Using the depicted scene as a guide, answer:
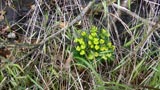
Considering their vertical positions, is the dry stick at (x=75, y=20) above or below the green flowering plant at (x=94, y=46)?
above

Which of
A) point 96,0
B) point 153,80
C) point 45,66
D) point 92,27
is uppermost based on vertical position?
point 96,0

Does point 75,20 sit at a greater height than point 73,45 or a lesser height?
greater

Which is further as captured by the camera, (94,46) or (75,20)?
(75,20)

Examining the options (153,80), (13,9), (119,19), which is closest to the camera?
(153,80)

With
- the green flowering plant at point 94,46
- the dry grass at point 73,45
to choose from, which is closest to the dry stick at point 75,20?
the dry grass at point 73,45

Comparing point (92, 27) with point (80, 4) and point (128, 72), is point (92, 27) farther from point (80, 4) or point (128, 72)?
point (128, 72)

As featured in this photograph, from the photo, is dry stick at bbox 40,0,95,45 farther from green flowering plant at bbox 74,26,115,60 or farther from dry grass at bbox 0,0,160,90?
green flowering plant at bbox 74,26,115,60

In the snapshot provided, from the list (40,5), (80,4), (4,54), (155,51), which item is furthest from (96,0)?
A: (4,54)

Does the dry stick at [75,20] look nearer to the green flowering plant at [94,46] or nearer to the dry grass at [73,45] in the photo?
the dry grass at [73,45]

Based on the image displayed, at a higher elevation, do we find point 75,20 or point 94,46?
point 75,20
